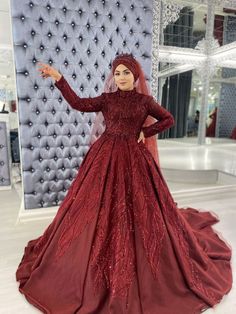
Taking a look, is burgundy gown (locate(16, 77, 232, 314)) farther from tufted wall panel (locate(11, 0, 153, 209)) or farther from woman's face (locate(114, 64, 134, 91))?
tufted wall panel (locate(11, 0, 153, 209))

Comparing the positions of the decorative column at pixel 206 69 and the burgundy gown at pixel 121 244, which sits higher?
the decorative column at pixel 206 69

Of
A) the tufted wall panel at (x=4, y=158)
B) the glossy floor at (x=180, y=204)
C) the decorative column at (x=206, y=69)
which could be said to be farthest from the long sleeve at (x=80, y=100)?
the decorative column at (x=206, y=69)

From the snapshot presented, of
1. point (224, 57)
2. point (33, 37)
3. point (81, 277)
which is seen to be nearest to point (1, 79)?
point (33, 37)

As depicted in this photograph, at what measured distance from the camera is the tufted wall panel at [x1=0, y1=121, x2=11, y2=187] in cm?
368

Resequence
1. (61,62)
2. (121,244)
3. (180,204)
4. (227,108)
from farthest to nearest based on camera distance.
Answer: (227,108) < (180,204) < (61,62) < (121,244)

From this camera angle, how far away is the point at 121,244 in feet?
5.04

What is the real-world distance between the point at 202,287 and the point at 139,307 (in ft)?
1.49

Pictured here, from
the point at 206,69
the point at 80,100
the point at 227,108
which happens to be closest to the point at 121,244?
the point at 80,100

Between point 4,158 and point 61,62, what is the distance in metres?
1.72

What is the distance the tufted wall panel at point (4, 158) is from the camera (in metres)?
3.68

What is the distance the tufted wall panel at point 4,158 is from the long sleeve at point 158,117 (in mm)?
2553

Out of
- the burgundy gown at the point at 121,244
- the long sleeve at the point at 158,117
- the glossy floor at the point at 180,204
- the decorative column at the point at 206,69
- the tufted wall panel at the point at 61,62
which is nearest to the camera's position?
the burgundy gown at the point at 121,244

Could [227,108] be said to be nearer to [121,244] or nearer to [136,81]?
[136,81]
